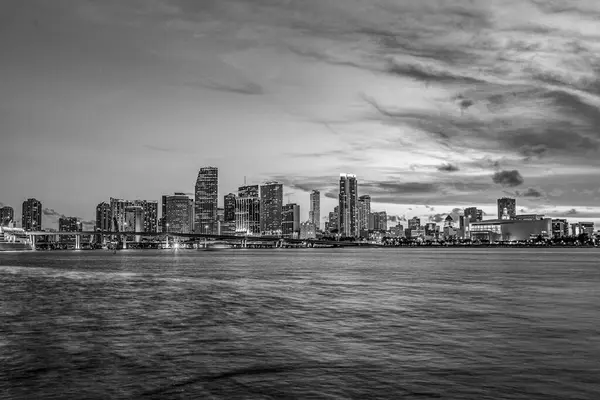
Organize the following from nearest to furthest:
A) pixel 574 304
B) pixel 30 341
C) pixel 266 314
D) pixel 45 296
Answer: pixel 30 341
pixel 266 314
pixel 574 304
pixel 45 296

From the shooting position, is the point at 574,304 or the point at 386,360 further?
the point at 574,304

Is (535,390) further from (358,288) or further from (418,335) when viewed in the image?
(358,288)

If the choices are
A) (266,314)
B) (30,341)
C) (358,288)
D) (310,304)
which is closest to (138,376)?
(30,341)

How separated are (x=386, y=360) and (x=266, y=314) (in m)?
15.6

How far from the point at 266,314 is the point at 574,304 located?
23.2 metres

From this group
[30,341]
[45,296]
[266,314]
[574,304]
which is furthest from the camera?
[45,296]

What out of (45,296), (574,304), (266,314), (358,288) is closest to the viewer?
(266,314)

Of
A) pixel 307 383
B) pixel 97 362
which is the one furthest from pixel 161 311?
pixel 307 383

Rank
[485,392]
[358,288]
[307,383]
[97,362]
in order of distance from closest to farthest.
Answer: [485,392] → [307,383] → [97,362] → [358,288]

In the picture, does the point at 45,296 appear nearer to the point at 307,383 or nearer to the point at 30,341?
the point at 30,341

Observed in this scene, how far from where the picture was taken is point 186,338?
27.0 meters

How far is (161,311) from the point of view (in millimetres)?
37656

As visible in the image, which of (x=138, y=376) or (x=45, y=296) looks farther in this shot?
(x=45, y=296)

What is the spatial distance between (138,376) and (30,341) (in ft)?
32.6
